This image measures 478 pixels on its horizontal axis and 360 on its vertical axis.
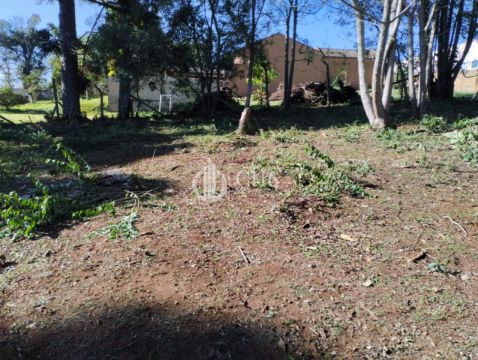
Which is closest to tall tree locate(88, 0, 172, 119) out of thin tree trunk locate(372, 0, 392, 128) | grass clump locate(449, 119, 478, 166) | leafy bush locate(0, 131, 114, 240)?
thin tree trunk locate(372, 0, 392, 128)

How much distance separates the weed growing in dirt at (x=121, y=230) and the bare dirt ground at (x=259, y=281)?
2.1 inches

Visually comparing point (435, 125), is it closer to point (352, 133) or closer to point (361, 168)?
point (352, 133)

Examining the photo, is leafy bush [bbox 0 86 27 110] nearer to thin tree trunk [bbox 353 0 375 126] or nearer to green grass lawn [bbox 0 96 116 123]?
green grass lawn [bbox 0 96 116 123]

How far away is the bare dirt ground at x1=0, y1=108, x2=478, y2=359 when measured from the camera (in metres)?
1.92

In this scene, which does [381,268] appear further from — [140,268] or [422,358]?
[140,268]

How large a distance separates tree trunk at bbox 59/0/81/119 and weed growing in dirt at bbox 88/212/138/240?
25.3ft

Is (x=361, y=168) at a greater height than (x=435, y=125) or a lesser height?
lesser

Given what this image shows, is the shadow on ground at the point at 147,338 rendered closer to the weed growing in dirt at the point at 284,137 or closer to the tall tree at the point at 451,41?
the weed growing in dirt at the point at 284,137

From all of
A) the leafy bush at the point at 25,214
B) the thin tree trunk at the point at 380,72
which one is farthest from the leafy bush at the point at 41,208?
the thin tree trunk at the point at 380,72

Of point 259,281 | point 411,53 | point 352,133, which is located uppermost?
point 411,53

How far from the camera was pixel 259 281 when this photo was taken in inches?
93.0

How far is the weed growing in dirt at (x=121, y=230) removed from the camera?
2879 mm

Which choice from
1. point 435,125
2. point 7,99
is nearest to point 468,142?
point 435,125

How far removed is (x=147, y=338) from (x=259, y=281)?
72cm
